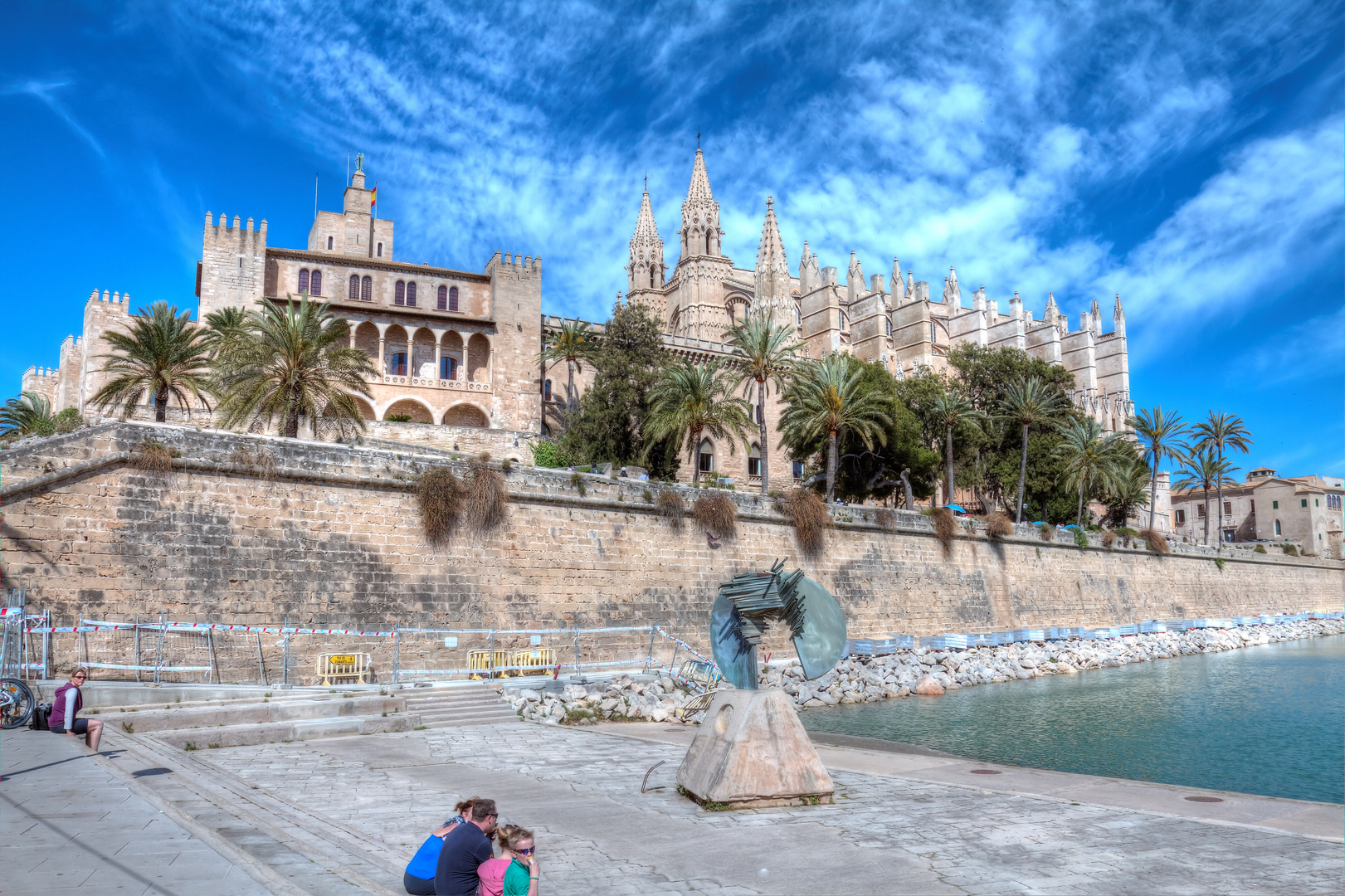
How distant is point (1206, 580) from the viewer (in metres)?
43.7

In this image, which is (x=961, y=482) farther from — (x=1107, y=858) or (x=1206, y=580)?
(x=1107, y=858)

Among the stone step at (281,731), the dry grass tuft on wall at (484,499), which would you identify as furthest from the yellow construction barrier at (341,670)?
the stone step at (281,731)

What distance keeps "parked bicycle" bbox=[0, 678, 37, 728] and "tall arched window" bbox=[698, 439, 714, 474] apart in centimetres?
3769

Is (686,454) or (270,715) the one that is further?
(686,454)

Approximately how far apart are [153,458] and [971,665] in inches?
784

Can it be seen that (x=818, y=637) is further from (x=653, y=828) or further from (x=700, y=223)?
(x=700, y=223)

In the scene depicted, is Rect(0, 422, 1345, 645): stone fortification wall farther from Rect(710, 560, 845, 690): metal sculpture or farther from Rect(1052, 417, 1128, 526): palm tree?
Rect(1052, 417, 1128, 526): palm tree

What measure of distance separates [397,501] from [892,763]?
11640 millimetres

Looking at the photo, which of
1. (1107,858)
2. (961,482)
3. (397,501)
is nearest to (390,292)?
(397,501)

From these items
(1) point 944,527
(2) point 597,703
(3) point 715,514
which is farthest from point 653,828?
(1) point 944,527

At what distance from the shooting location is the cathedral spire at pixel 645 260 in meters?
73.4

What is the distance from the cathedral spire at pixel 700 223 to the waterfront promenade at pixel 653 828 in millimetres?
58219

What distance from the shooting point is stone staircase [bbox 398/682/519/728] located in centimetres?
1319

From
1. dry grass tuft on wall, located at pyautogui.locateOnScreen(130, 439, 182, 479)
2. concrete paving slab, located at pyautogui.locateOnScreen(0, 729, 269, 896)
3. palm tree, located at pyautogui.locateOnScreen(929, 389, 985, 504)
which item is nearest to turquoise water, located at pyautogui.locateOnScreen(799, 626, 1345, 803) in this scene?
concrete paving slab, located at pyautogui.locateOnScreen(0, 729, 269, 896)
